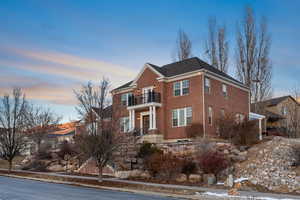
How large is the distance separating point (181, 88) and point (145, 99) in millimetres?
3957

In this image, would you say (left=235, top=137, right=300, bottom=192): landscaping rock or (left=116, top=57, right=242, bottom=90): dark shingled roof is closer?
(left=235, top=137, right=300, bottom=192): landscaping rock

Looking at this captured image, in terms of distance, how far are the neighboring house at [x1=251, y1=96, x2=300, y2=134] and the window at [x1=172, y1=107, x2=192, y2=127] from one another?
14.4 m

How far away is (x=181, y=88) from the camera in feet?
101

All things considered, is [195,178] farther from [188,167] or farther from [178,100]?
[178,100]

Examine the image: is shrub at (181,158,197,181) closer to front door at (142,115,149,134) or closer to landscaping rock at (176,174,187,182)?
landscaping rock at (176,174,187,182)

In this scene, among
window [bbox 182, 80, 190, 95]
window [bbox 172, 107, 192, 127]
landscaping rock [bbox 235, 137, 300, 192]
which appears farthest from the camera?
window [bbox 182, 80, 190, 95]

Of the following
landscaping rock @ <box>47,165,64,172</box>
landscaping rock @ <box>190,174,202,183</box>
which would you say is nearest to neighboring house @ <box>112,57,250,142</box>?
landscaping rock @ <box>47,165,64,172</box>

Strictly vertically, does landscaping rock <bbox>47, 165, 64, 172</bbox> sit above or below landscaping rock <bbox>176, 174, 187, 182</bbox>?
below

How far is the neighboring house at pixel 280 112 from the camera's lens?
41825 mm

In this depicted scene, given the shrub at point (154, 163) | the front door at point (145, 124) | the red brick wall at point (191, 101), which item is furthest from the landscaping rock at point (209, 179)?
the front door at point (145, 124)

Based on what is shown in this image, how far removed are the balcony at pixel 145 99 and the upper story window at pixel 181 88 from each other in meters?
1.74

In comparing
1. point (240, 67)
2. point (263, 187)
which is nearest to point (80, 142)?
point (263, 187)

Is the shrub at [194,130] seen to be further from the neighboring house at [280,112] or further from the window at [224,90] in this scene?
the neighboring house at [280,112]

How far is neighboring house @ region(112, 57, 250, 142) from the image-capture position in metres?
29.4
